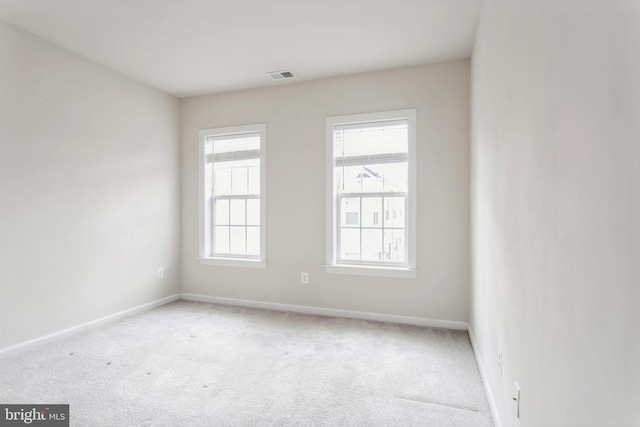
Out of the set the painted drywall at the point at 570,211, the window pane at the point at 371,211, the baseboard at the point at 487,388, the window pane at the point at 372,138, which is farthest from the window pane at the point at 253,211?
the painted drywall at the point at 570,211

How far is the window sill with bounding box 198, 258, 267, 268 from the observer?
425 centimetres

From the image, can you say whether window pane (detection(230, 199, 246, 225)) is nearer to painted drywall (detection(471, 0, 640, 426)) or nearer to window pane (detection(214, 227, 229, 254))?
window pane (detection(214, 227, 229, 254))

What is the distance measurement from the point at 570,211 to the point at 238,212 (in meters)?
3.96

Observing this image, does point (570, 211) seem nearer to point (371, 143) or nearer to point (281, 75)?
point (371, 143)

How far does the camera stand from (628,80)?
62 cm

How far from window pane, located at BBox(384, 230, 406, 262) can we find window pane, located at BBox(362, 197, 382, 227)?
164 mm

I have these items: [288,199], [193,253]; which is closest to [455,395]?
[288,199]

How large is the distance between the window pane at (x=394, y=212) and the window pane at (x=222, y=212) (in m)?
2.10

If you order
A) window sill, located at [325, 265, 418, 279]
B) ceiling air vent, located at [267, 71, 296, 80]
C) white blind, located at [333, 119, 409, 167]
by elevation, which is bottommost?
window sill, located at [325, 265, 418, 279]

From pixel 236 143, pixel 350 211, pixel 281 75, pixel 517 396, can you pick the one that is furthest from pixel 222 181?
pixel 517 396

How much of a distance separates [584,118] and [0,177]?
12.3 feet

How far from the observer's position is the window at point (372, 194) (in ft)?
12.0

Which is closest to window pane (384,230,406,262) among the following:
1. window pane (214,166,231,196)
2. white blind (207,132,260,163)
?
white blind (207,132,260,163)

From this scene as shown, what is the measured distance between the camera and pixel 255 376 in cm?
A: 250
